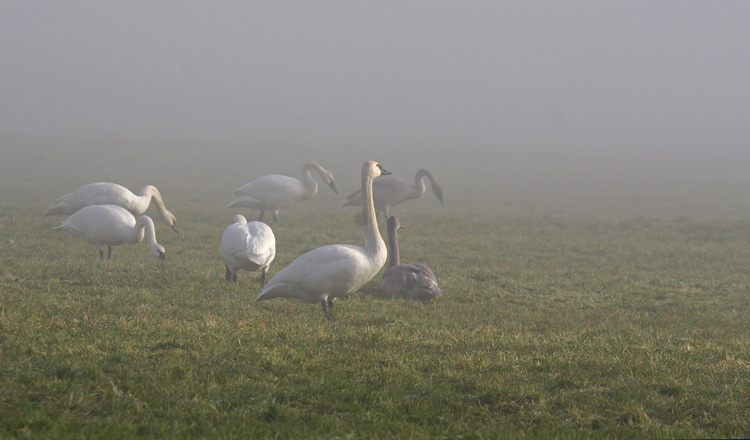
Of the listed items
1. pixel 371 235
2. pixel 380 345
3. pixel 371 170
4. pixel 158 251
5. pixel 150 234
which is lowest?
pixel 158 251

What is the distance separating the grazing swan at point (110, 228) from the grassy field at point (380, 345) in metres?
0.41

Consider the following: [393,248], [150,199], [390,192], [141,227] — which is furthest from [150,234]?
[390,192]

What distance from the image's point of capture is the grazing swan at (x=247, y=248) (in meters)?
12.1

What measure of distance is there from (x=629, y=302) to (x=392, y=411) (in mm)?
8193

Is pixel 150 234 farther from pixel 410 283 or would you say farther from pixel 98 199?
pixel 410 283

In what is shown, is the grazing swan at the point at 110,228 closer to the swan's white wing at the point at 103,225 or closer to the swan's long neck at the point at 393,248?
the swan's white wing at the point at 103,225

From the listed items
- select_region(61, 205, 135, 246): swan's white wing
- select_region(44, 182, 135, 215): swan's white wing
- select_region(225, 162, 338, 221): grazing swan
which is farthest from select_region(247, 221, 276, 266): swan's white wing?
select_region(225, 162, 338, 221): grazing swan

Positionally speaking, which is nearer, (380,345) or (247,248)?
(380,345)

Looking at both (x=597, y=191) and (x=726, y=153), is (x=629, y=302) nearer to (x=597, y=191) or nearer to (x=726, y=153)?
(x=597, y=191)

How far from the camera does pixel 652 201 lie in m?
37.3

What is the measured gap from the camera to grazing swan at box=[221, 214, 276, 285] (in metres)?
12.1

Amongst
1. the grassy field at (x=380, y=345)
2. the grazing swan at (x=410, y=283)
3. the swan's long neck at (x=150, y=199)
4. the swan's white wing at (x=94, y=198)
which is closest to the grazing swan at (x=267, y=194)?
the grassy field at (x=380, y=345)

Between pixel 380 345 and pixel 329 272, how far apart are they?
1.87 meters

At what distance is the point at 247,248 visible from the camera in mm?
12031
